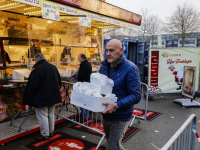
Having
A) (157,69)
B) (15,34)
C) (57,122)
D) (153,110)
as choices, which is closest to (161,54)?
(157,69)

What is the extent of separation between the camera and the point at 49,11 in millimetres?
4898

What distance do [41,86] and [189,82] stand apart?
602cm

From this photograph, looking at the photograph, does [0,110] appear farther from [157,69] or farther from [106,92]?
[157,69]

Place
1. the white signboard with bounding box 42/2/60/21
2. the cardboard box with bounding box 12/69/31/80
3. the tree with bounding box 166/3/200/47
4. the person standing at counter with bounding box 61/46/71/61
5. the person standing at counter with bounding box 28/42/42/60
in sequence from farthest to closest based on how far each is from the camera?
the tree with bounding box 166/3/200/47 → the person standing at counter with bounding box 61/46/71/61 → the person standing at counter with bounding box 28/42/42/60 → the cardboard box with bounding box 12/69/31/80 → the white signboard with bounding box 42/2/60/21

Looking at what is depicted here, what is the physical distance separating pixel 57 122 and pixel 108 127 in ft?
10.3

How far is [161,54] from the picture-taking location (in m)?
8.59

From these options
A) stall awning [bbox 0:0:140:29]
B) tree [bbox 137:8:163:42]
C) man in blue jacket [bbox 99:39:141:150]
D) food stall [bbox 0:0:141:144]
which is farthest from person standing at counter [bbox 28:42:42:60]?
tree [bbox 137:8:163:42]

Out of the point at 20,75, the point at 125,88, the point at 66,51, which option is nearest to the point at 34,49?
the point at 66,51

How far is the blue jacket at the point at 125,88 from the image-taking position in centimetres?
222

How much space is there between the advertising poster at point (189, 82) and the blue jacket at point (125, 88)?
227 inches

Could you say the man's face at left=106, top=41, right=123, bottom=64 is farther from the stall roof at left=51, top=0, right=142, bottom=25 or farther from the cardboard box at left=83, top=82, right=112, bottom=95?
the stall roof at left=51, top=0, right=142, bottom=25

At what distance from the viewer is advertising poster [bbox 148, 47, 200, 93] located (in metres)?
8.52

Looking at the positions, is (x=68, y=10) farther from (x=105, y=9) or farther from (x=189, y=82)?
(x=189, y=82)

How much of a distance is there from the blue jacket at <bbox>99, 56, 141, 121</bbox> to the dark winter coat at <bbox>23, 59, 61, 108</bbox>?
2.13m
